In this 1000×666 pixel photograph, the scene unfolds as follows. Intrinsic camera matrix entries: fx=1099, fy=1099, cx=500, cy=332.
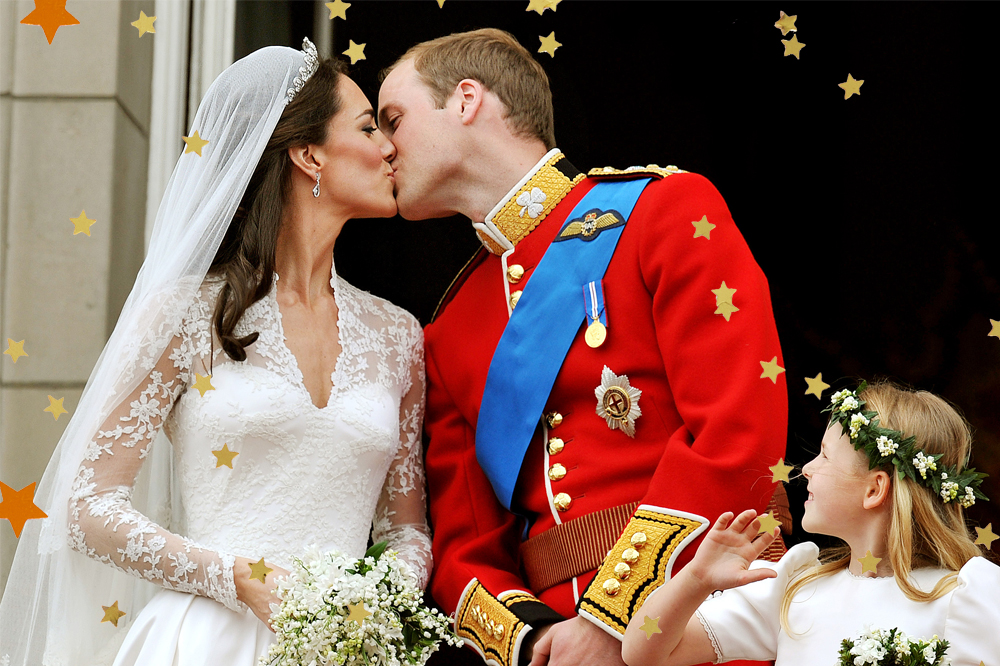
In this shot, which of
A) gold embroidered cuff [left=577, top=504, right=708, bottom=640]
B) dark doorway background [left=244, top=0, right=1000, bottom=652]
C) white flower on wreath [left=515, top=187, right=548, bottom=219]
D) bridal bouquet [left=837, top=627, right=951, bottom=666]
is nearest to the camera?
bridal bouquet [left=837, top=627, right=951, bottom=666]

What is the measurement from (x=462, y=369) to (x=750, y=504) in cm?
78

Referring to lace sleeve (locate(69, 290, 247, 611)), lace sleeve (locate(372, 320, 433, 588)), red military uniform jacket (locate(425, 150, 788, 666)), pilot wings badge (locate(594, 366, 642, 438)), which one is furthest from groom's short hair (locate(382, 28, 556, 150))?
lace sleeve (locate(69, 290, 247, 611))

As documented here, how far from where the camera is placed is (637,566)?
2.00m

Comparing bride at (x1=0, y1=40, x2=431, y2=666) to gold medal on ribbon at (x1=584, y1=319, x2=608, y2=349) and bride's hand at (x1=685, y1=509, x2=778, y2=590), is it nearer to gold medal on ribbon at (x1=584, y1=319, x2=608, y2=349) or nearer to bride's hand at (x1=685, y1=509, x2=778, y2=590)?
gold medal on ribbon at (x1=584, y1=319, x2=608, y2=349)

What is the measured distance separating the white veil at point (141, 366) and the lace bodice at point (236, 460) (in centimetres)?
3

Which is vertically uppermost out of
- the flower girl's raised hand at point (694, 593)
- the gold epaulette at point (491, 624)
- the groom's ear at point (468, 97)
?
the groom's ear at point (468, 97)

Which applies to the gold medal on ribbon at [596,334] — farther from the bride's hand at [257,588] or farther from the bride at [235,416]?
the bride's hand at [257,588]

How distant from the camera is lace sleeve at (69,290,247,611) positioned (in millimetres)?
2068

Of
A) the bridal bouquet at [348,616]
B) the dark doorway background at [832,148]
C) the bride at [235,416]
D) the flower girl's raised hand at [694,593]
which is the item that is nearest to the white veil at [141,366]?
the bride at [235,416]

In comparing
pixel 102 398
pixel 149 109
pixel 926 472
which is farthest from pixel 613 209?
pixel 149 109

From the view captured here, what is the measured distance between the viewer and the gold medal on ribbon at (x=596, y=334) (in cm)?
223

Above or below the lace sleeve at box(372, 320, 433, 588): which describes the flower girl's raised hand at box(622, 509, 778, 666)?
above

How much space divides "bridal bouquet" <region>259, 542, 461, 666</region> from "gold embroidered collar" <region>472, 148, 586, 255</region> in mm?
854

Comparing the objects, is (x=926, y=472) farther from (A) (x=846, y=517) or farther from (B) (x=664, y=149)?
(B) (x=664, y=149)
